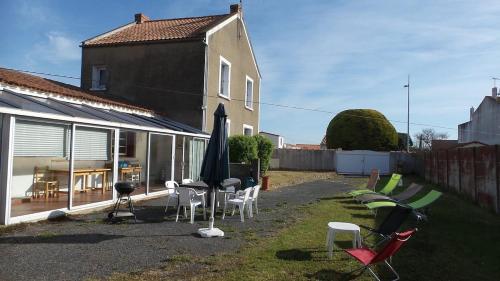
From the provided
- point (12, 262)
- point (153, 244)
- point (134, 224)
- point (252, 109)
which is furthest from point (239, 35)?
point (12, 262)

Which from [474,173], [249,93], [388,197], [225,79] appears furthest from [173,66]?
[474,173]

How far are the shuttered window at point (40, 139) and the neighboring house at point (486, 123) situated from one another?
27615 mm

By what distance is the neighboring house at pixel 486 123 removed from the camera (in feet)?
95.7

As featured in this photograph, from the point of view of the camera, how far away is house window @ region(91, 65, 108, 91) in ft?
67.7

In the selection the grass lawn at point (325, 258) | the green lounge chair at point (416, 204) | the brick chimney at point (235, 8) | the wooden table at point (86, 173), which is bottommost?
the grass lawn at point (325, 258)

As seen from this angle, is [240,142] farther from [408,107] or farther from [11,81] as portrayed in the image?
[408,107]

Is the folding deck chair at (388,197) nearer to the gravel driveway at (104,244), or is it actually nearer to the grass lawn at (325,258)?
the grass lawn at (325,258)

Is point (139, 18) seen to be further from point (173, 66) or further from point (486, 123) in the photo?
point (486, 123)

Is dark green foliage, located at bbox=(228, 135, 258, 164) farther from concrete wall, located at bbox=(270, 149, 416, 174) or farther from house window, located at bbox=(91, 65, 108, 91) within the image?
concrete wall, located at bbox=(270, 149, 416, 174)

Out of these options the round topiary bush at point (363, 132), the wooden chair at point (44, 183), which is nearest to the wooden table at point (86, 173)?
the wooden chair at point (44, 183)

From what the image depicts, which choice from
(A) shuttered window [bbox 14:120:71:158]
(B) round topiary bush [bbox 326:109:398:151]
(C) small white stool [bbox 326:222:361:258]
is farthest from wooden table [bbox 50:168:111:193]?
(B) round topiary bush [bbox 326:109:398:151]

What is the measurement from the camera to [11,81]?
1095 cm

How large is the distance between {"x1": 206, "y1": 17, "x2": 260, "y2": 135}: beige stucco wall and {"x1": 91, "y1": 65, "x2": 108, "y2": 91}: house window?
213 inches

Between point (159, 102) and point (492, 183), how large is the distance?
13.5 m
